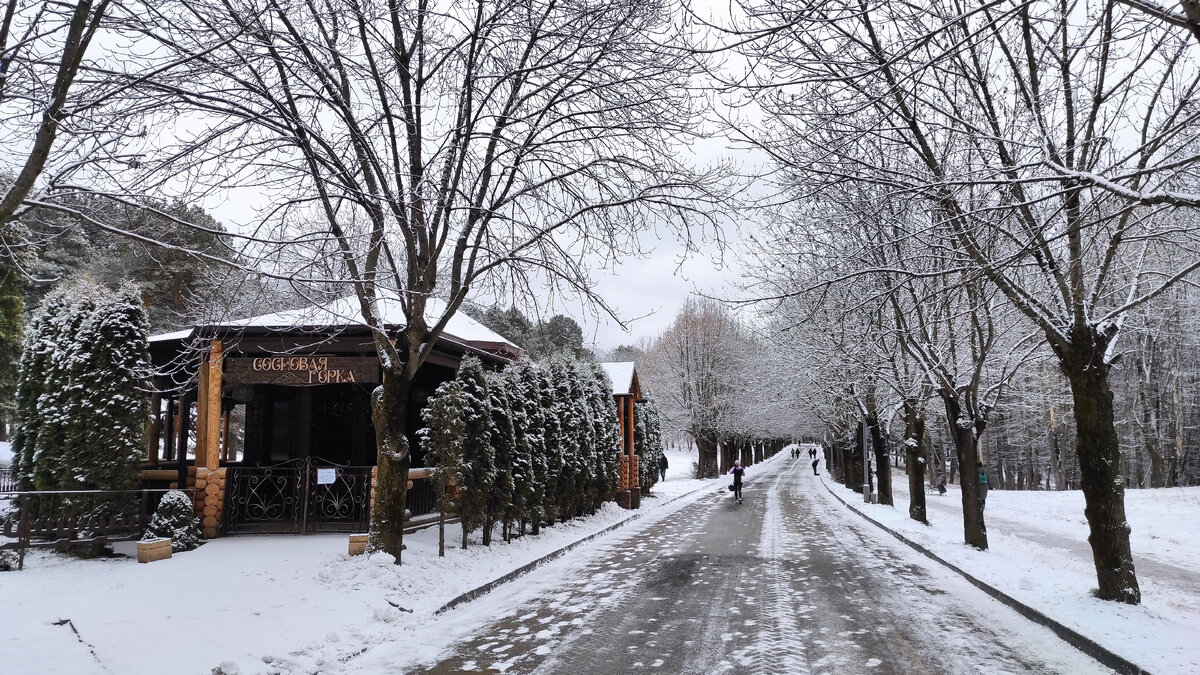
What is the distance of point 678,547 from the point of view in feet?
50.1

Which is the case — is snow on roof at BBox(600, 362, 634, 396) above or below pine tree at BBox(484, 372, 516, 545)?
above

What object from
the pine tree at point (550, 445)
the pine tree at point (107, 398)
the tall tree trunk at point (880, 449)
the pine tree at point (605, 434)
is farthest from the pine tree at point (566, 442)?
the tall tree trunk at point (880, 449)

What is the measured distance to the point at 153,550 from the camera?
10727mm

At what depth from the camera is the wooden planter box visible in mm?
10633

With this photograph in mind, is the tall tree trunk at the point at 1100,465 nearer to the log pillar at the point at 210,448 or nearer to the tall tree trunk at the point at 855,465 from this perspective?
the log pillar at the point at 210,448

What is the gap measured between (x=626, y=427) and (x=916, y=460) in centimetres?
1082

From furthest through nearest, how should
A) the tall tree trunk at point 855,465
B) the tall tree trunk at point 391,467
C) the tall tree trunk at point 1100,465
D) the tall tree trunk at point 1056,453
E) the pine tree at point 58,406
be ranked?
the tall tree trunk at point 1056,453, the tall tree trunk at point 855,465, the pine tree at point 58,406, the tall tree trunk at point 391,467, the tall tree trunk at point 1100,465

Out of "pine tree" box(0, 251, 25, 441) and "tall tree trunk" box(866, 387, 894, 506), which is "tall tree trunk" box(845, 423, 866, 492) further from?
"pine tree" box(0, 251, 25, 441)

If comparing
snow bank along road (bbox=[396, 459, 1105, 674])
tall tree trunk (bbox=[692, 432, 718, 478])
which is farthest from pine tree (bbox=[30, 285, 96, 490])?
tall tree trunk (bbox=[692, 432, 718, 478])

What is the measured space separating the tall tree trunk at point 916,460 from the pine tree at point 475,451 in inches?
469

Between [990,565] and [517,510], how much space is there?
841cm

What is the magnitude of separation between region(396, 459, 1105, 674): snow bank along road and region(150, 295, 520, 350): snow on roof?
4544 mm

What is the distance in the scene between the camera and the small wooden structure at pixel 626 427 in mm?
25250

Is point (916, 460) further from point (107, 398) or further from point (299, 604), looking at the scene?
point (107, 398)
